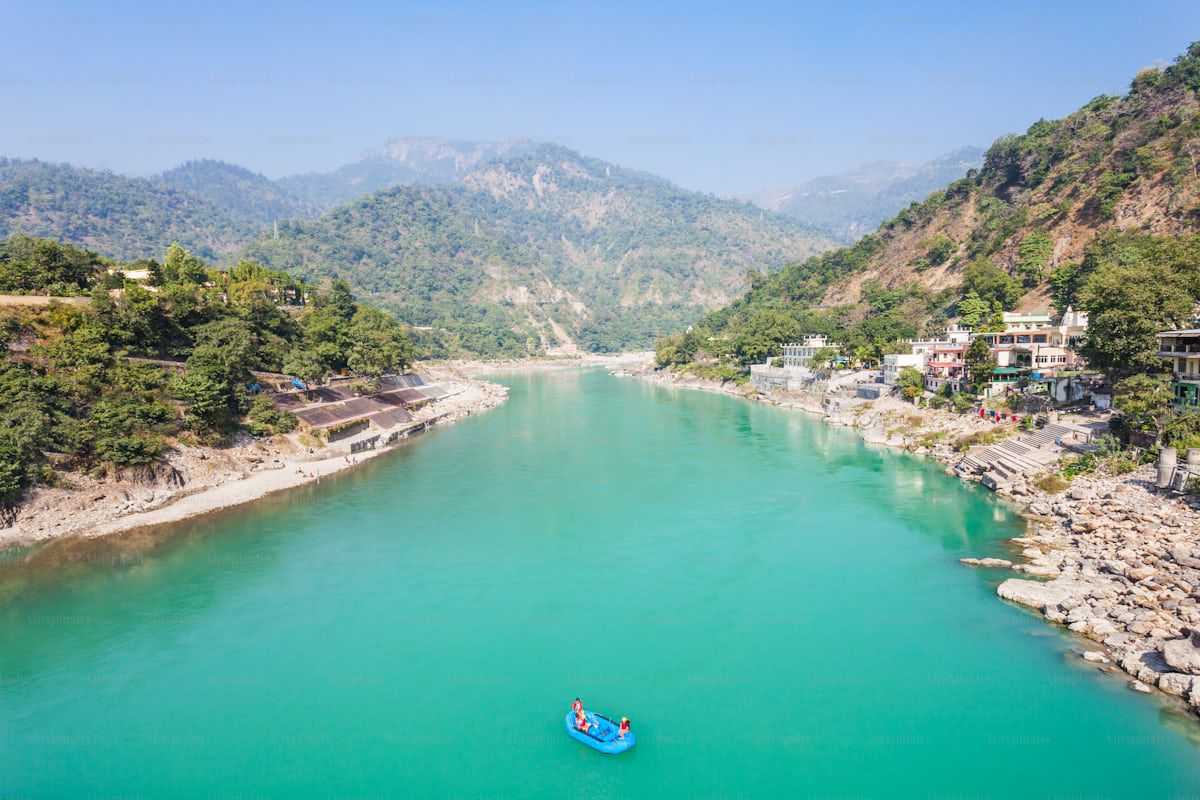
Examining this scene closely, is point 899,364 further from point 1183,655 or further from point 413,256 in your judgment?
point 413,256

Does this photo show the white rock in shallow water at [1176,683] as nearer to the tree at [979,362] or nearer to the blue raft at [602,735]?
the blue raft at [602,735]

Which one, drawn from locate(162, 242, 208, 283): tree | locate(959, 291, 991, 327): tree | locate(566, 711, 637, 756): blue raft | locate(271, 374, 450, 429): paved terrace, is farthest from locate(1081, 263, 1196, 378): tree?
locate(162, 242, 208, 283): tree

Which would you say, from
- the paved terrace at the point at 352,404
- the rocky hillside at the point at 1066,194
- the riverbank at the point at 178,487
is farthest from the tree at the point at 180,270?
the rocky hillside at the point at 1066,194

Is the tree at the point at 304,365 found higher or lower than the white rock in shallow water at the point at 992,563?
higher

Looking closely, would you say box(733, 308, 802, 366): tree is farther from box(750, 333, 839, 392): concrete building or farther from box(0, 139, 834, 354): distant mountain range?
box(0, 139, 834, 354): distant mountain range

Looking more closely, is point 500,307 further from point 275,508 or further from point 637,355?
point 275,508

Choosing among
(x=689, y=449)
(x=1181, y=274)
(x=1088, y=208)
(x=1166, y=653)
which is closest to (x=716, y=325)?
(x=1088, y=208)

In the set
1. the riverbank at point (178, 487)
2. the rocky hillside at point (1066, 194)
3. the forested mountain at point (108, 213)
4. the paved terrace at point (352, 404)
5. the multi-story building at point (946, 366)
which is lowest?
the riverbank at point (178, 487)
